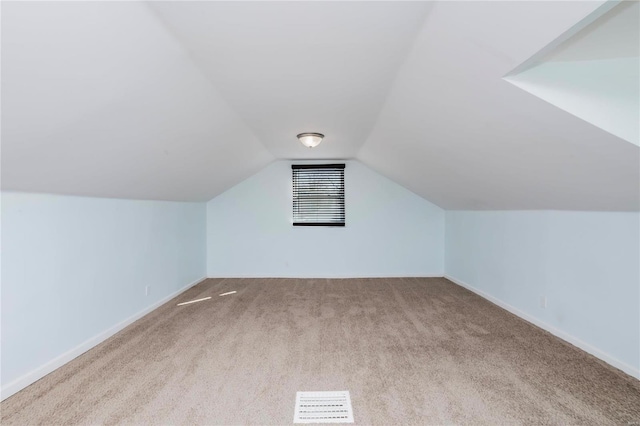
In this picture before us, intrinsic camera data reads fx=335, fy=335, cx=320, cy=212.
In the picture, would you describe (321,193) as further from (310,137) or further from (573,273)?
(573,273)

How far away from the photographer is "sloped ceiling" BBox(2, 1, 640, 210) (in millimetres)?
1475

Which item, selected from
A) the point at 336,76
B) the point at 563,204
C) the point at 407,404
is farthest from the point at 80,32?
the point at 563,204

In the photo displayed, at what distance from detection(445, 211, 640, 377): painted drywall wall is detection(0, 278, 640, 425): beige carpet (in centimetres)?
19

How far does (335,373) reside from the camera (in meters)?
2.47

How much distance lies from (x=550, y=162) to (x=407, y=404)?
1.88 m

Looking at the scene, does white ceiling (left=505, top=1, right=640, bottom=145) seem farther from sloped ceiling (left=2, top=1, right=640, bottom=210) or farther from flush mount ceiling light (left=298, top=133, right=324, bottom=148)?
flush mount ceiling light (left=298, top=133, right=324, bottom=148)

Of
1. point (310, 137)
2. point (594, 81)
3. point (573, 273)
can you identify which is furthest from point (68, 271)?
point (573, 273)

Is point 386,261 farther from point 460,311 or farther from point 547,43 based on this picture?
point 547,43

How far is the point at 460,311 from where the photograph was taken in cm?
393

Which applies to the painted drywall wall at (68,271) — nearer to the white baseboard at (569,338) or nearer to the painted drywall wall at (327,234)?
the painted drywall wall at (327,234)

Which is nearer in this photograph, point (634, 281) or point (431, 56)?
point (431, 56)

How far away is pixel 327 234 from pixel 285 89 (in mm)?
3708

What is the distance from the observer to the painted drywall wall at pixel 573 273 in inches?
96.7

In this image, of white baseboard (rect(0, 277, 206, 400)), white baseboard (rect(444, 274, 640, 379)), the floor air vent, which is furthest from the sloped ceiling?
the floor air vent
